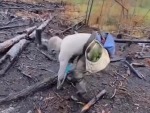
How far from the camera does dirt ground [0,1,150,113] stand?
14.4 feet

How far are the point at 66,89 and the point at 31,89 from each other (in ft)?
1.74

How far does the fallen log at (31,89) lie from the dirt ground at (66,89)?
6 centimetres

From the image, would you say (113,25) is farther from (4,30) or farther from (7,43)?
(7,43)

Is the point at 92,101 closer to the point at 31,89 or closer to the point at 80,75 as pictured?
the point at 80,75

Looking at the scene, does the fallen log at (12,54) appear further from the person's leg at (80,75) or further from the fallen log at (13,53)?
the person's leg at (80,75)

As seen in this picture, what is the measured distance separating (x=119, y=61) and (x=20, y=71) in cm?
195

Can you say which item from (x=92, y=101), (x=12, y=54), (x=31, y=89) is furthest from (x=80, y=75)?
(x=12, y=54)

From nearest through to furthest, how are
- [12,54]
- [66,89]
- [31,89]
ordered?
1. [31,89]
2. [66,89]
3. [12,54]

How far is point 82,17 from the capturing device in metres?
9.00

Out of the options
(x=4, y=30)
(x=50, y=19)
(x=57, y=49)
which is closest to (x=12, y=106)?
(x=57, y=49)

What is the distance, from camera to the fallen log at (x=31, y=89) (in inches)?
175

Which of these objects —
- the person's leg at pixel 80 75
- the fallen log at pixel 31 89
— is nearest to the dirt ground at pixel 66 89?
the fallen log at pixel 31 89

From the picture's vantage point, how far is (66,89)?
4.76 meters

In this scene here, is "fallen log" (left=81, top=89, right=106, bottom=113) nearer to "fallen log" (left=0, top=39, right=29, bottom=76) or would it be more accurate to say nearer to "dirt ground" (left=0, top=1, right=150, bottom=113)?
"dirt ground" (left=0, top=1, right=150, bottom=113)
